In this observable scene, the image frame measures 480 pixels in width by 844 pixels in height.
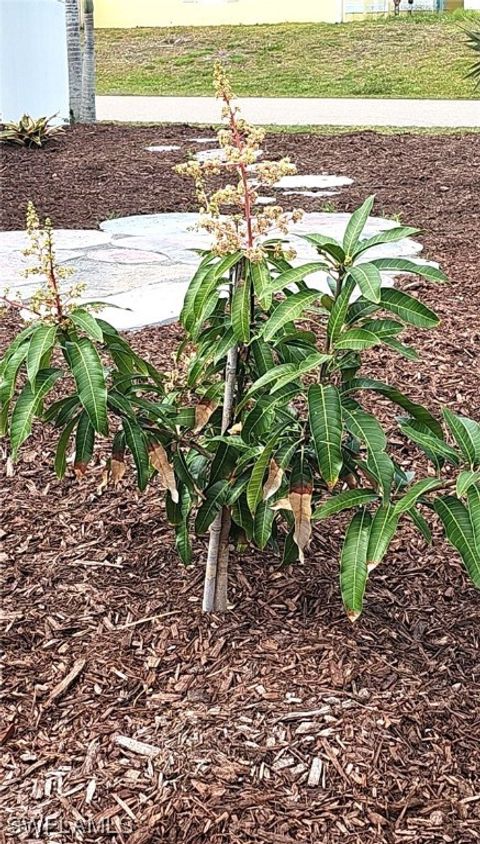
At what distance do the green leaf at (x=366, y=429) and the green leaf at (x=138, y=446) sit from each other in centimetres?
43

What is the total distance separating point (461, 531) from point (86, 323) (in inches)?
31.8

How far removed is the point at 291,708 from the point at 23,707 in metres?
0.57

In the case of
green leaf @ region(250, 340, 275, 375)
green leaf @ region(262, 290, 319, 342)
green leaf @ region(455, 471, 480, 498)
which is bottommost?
green leaf @ region(455, 471, 480, 498)

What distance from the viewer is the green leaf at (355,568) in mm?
1912

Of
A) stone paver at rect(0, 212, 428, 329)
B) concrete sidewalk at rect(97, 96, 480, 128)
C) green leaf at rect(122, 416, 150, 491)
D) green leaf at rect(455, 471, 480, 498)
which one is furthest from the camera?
concrete sidewalk at rect(97, 96, 480, 128)

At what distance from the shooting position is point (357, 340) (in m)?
1.93

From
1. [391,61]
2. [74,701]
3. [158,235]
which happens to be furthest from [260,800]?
[391,61]

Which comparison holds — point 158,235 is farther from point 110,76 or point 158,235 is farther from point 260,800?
point 110,76

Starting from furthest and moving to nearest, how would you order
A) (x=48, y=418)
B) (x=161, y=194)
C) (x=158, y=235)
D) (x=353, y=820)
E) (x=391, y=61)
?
1. (x=391, y=61)
2. (x=161, y=194)
3. (x=158, y=235)
4. (x=48, y=418)
5. (x=353, y=820)

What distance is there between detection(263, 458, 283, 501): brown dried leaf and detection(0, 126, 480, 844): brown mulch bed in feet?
1.49

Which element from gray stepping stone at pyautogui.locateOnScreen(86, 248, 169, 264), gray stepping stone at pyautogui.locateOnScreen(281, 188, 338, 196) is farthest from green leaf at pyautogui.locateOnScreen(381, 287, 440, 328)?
gray stepping stone at pyautogui.locateOnScreen(281, 188, 338, 196)

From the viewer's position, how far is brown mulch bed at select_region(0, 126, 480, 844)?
192 cm

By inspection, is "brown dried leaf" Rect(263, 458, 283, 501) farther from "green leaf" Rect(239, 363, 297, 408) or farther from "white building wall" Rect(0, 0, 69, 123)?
"white building wall" Rect(0, 0, 69, 123)

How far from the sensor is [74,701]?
218 cm
